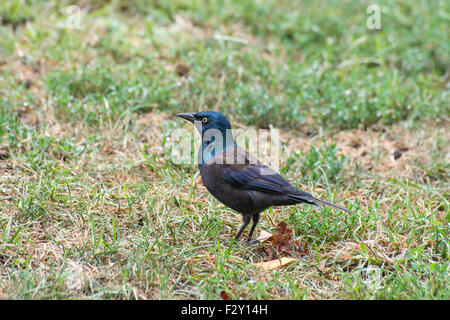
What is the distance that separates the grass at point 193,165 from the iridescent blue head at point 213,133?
1.69 feet

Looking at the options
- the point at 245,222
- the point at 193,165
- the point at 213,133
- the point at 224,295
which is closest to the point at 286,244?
the point at 245,222

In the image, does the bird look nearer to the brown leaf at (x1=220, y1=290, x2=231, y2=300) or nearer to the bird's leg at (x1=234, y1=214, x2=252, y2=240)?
the bird's leg at (x1=234, y1=214, x2=252, y2=240)

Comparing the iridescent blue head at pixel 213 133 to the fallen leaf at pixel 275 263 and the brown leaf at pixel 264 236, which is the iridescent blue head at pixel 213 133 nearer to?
the brown leaf at pixel 264 236

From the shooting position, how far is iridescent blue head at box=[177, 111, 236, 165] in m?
4.58

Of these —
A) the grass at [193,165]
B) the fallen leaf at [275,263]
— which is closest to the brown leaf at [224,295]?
the grass at [193,165]

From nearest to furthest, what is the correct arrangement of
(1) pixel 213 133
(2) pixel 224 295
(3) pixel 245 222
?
(2) pixel 224 295, (3) pixel 245 222, (1) pixel 213 133

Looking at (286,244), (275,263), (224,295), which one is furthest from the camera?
(286,244)

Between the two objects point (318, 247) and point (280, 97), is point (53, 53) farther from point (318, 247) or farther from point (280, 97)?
point (318, 247)

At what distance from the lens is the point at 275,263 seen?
4035mm

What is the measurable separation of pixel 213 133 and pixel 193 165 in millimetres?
732

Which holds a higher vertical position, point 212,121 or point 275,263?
point 212,121

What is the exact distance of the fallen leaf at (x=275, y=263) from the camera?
3.99m

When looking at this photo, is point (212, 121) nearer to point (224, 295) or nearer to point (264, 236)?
point (264, 236)
